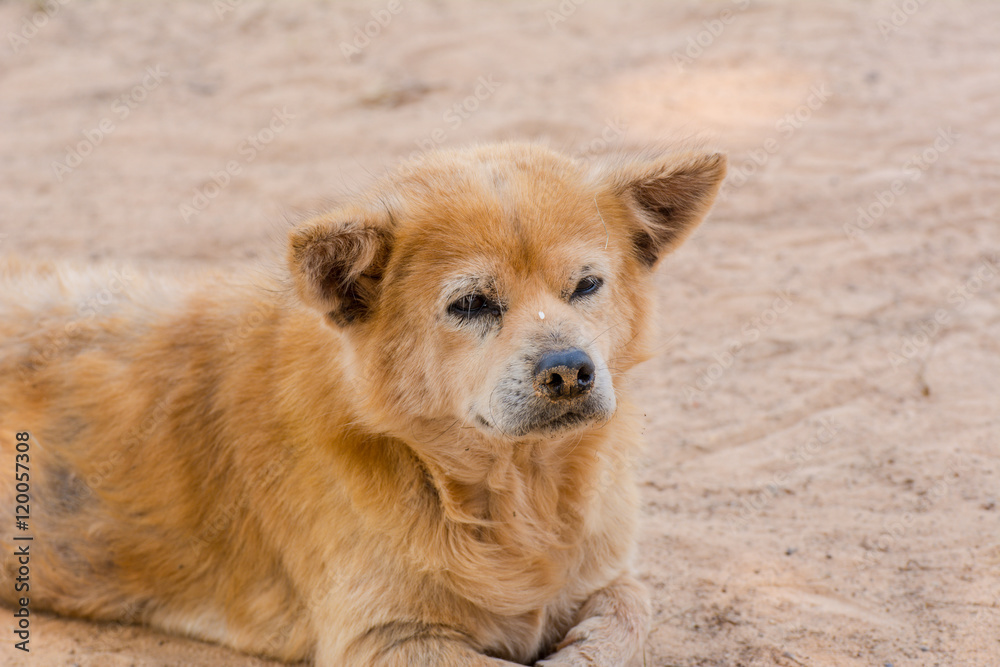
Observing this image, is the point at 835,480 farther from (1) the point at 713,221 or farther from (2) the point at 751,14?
(2) the point at 751,14

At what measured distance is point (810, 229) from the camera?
22.3 feet

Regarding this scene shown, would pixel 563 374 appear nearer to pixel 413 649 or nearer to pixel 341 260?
pixel 341 260

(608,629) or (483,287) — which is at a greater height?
(483,287)

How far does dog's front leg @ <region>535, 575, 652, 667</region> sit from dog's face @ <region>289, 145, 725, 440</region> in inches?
34.4

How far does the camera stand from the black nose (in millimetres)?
3100

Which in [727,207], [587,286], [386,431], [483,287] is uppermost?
[483,287]

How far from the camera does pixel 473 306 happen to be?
11.2 ft

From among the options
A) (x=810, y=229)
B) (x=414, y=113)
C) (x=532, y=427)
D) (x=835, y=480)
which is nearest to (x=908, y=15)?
(x=810, y=229)

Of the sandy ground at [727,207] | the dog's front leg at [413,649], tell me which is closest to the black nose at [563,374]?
the dog's front leg at [413,649]

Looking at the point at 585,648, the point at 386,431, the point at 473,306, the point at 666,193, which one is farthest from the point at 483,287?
the point at 585,648

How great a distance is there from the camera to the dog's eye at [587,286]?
352 cm

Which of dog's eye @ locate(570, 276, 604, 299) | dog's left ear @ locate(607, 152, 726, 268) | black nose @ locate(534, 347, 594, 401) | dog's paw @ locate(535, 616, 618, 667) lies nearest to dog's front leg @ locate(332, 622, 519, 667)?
dog's paw @ locate(535, 616, 618, 667)

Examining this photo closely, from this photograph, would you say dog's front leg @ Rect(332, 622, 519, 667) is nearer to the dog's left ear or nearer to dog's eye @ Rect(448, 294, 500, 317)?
dog's eye @ Rect(448, 294, 500, 317)

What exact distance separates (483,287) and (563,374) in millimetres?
483
